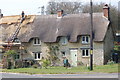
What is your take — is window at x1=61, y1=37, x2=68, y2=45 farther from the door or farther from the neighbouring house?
the door

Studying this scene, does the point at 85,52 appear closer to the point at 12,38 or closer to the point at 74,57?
the point at 74,57

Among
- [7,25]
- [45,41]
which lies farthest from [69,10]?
[45,41]

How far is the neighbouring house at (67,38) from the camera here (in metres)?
44.2

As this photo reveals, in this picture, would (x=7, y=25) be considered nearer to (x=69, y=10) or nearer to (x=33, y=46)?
(x=33, y=46)

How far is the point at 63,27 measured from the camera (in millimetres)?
46625

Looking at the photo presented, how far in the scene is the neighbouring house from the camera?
44.2m

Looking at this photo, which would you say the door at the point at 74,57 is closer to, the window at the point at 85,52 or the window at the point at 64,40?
the window at the point at 85,52

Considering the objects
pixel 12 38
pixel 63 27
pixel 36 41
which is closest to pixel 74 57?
pixel 63 27

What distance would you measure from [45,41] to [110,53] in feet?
32.9

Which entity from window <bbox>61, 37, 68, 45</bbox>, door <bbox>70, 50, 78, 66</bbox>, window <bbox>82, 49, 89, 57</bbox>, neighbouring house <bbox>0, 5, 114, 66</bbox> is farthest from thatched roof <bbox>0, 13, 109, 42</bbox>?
window <bbox>82, 49, 89, 57</bbox>

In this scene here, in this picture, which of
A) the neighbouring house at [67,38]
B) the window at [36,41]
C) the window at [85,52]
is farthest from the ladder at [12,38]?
the window at [85,52]

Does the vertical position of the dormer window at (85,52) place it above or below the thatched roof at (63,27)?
below

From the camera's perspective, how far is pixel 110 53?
47.2 metres

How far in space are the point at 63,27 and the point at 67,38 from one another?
228 cm
